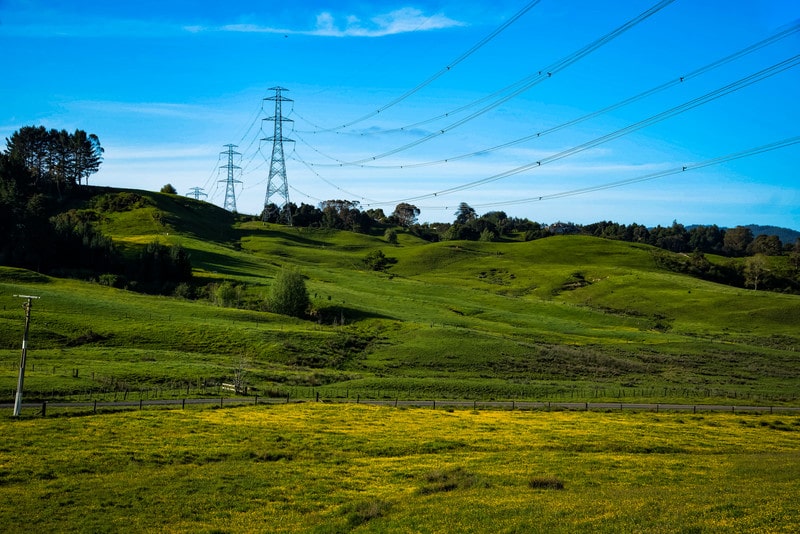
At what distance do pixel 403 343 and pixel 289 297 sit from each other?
30.7 metres

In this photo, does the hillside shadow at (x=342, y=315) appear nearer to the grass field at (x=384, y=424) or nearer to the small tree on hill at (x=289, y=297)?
the grass field at (x=384, y=424)

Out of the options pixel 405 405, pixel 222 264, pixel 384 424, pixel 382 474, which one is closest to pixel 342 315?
pixel 222 264

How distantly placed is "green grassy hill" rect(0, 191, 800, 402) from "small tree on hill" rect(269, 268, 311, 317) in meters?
3.95

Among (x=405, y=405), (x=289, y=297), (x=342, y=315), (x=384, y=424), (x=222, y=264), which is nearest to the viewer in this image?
(x=384, y=424)

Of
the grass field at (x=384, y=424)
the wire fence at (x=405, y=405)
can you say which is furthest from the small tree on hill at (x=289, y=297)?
the wire fence at (x=405, y=405)

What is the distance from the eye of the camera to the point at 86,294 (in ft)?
364

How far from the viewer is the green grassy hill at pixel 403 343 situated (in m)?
74.5

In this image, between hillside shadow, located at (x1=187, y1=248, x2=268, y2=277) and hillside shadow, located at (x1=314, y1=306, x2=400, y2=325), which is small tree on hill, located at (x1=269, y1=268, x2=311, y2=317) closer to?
hillside shadow, located at (x1=314, y1=306, x2=400, y2=325)

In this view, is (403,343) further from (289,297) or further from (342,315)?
(289,297)

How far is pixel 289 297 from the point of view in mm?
123250

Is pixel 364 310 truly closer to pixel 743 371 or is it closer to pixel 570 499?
pixel 743 371

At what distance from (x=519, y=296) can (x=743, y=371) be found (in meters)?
79.5

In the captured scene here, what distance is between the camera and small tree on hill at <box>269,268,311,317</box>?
403ft

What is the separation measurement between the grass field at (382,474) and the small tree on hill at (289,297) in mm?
69764
